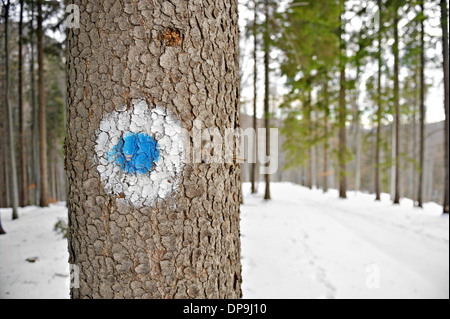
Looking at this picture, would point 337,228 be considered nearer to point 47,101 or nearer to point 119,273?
point 119,273

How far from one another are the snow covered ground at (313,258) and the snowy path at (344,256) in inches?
0.7

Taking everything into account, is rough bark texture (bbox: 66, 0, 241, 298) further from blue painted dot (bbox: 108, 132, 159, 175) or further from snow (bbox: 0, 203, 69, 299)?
snow (bbox: 0, 203, 69, 299)

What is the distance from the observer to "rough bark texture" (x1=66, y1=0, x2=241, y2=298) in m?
0.91

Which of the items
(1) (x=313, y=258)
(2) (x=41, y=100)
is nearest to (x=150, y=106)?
(1) (x=313, y=258)

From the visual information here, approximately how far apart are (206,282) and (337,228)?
24.6ft

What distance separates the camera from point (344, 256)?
531cm

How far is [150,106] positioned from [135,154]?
21 centimetres

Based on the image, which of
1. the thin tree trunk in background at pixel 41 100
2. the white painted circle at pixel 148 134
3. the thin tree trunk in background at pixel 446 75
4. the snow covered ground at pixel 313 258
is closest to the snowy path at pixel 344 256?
the snow covered ground at pixel 313 258

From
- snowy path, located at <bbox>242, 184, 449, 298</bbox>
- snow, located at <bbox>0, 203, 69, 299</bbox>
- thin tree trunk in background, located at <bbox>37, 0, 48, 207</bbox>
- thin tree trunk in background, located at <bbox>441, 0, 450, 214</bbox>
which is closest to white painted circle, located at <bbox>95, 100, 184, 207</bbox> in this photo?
snow, located at <bbox>0, 203, 69, 299</bbox>

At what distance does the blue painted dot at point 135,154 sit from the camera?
92 cm

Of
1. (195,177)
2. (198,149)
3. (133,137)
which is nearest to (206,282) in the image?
(195,177)

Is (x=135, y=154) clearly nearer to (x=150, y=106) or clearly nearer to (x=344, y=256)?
(x=150, y=106)
